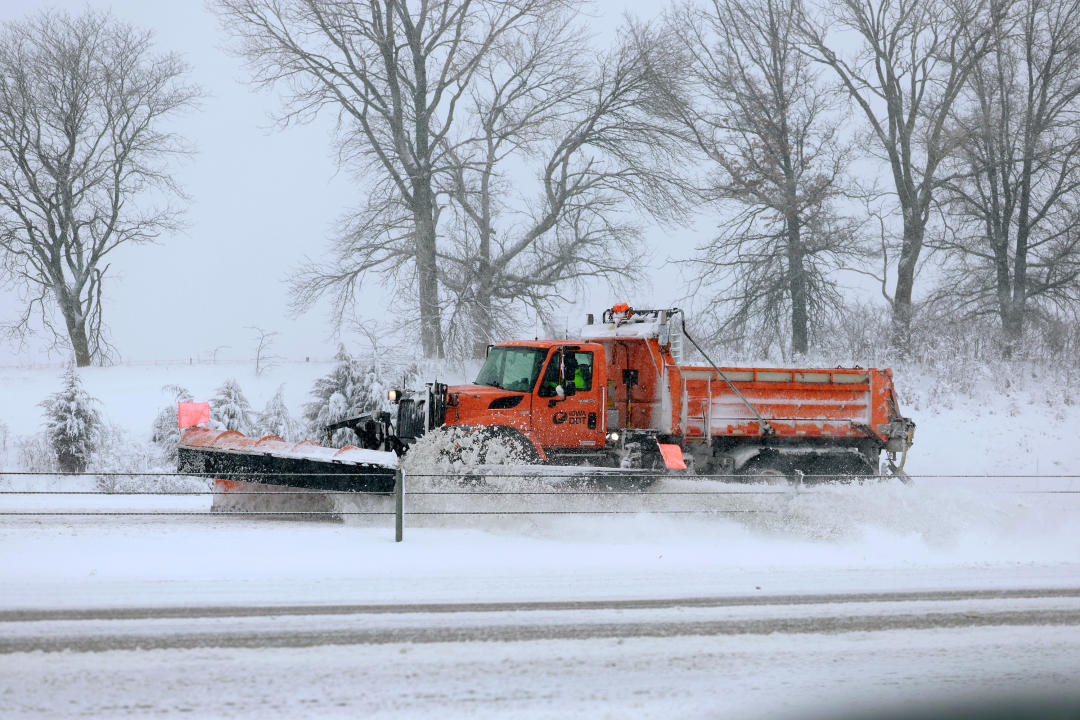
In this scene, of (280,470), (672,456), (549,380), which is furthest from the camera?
(549,380)

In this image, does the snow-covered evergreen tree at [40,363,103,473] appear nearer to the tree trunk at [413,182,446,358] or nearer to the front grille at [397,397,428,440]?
the tree trunk at [413,182,446,358]

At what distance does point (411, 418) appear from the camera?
39.1 feet

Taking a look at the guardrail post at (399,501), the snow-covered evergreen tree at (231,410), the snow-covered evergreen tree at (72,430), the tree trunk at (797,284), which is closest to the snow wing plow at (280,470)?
the guardrail post at (399,501)

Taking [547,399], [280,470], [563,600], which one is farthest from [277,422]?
[563,600]

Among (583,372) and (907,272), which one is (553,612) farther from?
(907,272)

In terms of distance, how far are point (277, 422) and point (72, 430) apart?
3991 millimetres

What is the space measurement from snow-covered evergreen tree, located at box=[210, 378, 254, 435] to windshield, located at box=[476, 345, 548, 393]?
7.89 metres

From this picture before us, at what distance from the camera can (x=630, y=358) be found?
13.0 meters

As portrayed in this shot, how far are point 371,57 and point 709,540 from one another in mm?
19372

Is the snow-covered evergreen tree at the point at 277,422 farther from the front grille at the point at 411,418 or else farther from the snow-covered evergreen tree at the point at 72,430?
the front grille at the point at 411,418

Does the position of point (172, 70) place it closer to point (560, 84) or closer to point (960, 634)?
point (560, 84)

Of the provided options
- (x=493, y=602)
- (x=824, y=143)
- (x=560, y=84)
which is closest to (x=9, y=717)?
(x=493, y=602)

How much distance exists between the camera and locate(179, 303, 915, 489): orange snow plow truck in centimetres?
1185

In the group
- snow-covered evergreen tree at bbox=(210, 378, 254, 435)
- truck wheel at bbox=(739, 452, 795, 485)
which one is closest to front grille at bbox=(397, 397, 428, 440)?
truck wheel at bbox=(739, 452, 795, 485)
